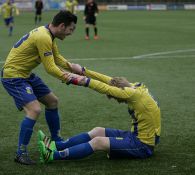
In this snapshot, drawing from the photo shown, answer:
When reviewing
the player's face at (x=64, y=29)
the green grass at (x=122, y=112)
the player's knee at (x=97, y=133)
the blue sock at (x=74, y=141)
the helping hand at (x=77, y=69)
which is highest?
the player's face at (x=64, y=29)

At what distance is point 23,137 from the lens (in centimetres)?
739

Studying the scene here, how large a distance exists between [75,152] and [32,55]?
1458 mm

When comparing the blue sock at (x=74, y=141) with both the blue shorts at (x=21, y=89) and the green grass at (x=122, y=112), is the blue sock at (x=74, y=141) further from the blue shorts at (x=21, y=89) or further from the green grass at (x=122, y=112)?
the blue shorts at (x=21, y=89)

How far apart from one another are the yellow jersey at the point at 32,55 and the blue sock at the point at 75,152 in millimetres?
964

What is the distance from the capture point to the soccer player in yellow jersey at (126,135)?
720cm

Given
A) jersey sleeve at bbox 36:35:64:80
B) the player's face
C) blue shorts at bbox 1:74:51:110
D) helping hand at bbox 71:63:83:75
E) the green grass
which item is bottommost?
the green grass

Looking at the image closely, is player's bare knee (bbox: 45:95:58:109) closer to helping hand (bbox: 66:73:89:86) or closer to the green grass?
the green grass

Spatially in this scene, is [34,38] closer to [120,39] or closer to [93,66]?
[93,66]

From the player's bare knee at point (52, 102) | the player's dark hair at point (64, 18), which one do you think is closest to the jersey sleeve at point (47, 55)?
the player's dark hair at point (64, 18)

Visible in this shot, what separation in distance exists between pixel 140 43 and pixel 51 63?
17.1 m

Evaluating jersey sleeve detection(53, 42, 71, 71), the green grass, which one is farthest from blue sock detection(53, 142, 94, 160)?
jersey sleeve detection(53, 42, 71, 71)

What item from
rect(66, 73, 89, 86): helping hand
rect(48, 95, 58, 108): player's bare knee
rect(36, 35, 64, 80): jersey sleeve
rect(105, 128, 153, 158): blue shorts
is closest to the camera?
rect(66, 73, 89, 86): helping hand

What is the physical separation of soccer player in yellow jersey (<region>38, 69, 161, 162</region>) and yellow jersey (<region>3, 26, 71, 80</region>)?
360mm

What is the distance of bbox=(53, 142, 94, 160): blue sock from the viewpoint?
727 cm
